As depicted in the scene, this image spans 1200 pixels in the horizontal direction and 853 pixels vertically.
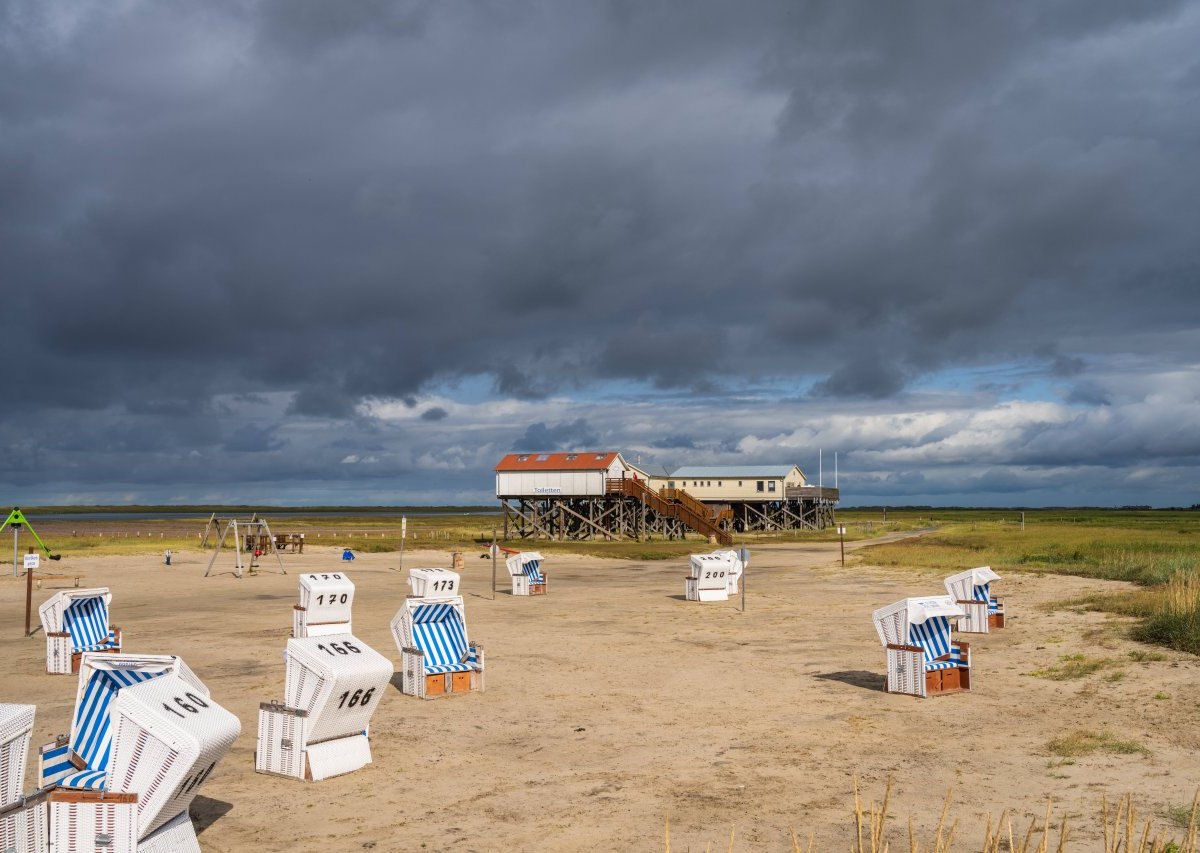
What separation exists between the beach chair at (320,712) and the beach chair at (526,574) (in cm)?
2125

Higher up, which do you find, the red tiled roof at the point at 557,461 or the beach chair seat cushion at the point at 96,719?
the red tiled roof at the point at 557,461

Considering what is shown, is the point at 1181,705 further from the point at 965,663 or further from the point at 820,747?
the point at 820,747

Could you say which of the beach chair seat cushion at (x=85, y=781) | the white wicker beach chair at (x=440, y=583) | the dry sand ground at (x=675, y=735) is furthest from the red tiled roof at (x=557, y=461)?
the beach chair seat cushion at (x=85, y=781)

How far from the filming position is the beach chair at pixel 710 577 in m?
30.7

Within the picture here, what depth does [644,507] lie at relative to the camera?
75.2 m

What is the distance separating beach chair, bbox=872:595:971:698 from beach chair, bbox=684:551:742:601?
14.1 m

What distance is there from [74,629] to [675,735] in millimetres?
12065

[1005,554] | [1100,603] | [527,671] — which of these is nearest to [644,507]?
[1005,554]

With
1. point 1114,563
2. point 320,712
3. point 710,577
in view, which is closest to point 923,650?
point 320,712

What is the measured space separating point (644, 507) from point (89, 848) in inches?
2687

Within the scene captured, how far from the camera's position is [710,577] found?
3089 centimetres

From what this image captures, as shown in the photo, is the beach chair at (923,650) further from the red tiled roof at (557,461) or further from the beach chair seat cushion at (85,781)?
the red tiled roof at (557,461)

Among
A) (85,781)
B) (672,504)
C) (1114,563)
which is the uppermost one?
(672,504)

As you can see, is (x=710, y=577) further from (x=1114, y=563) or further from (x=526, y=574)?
(x=1114, y=563)
